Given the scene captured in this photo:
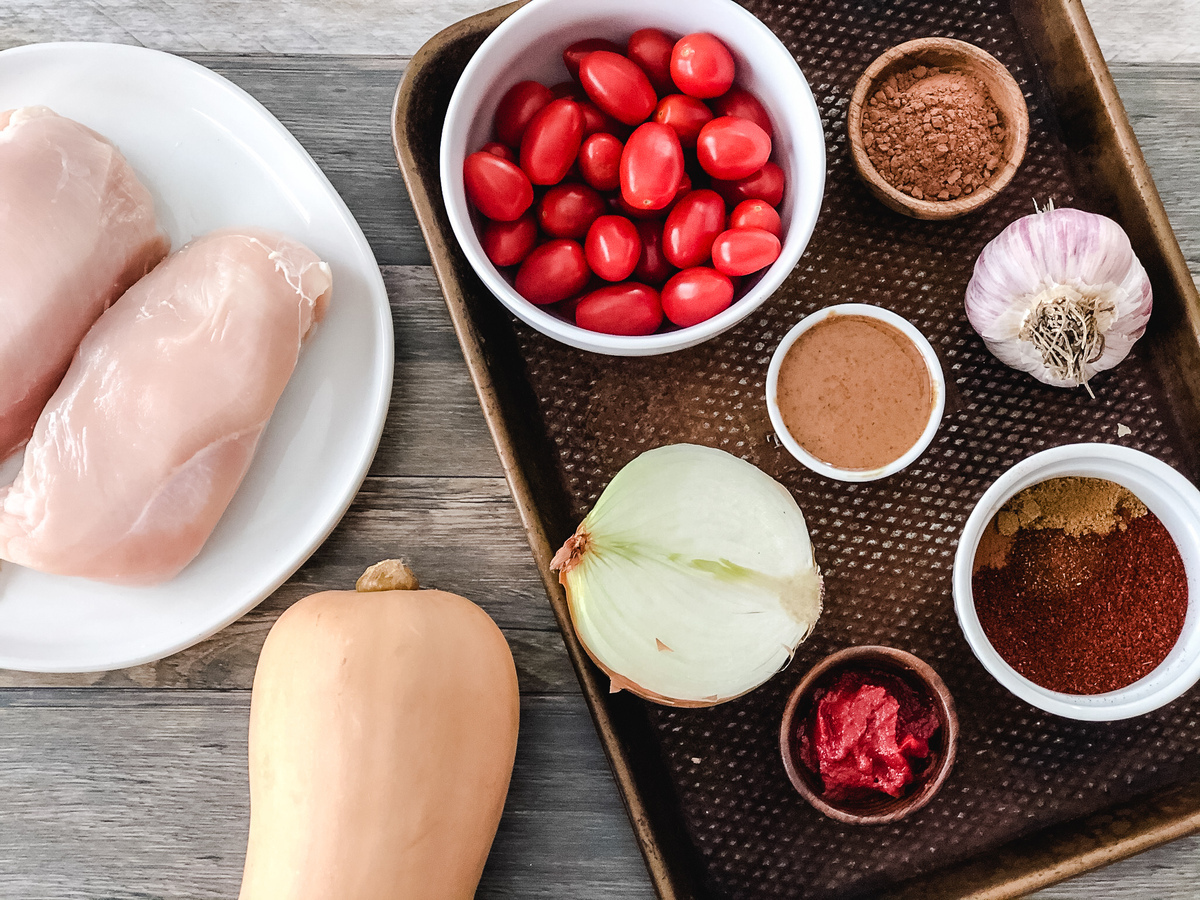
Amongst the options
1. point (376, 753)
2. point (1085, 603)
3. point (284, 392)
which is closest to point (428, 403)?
point (284, 392)

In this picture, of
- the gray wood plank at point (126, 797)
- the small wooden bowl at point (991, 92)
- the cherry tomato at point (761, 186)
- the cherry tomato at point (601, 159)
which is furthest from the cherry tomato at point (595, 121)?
the gray wood plank at point (126, 797)

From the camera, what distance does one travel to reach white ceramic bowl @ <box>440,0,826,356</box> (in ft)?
2.19

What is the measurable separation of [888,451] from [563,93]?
17.9 inches

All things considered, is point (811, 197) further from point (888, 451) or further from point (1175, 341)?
point (1175, 341)

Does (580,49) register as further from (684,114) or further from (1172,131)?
(1172,131)

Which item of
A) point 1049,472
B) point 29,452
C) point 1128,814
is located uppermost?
point 29,452

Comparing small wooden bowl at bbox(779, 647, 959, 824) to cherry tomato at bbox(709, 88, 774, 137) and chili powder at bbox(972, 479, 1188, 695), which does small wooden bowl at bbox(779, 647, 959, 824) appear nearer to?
chili powder at bbox(972, 479, 1188, 695)

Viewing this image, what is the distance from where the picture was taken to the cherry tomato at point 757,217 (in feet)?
2.24

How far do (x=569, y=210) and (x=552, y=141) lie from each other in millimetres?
61

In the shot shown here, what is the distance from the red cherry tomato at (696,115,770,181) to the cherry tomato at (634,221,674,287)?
0.08m

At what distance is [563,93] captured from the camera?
738mm

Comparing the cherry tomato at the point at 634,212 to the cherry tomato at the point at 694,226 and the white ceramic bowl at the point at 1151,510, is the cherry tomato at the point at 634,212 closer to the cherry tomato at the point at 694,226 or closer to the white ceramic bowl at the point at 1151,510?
the cherry tomato at the point at 694,226

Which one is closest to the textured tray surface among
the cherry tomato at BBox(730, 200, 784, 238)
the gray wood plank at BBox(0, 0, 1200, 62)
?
the cherry tomato at BBox(730, 200, 784, 238)

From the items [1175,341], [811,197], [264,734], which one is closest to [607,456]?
[811,197]
